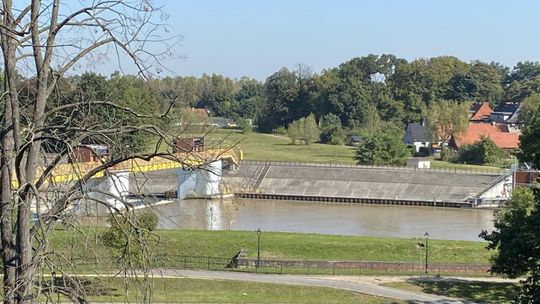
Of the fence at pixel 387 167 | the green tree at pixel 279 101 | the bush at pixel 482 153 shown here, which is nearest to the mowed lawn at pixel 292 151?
the fence at pixel 387 167

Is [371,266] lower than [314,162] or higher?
lower

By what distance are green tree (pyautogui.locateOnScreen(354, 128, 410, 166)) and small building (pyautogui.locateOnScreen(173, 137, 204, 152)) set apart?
63777 mm

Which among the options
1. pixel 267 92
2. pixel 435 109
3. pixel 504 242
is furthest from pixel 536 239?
pixel 267 92

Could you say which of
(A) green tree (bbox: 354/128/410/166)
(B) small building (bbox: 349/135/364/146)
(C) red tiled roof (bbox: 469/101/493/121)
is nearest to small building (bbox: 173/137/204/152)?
(A) green tree (bbox: 354/128/410/166)

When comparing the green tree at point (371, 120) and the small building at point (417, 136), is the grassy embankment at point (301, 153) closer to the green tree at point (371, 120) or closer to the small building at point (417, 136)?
the green tree at point (371, 120)

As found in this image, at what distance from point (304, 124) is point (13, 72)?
85.2m

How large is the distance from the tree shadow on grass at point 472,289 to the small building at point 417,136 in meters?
57.6

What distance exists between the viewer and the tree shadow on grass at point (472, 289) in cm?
2486

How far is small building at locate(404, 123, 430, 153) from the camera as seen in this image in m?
84.1

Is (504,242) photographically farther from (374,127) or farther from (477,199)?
(374,127)

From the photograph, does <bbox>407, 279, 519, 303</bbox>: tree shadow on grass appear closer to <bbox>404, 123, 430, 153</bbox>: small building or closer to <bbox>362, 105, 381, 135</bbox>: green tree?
<bbox>404, 123, 430, 153</bbox>: small building

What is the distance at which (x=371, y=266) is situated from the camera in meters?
29.7

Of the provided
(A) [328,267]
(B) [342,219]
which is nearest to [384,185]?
(B) [342,219]

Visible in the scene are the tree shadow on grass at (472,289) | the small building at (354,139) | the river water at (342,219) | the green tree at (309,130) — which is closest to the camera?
the tree shadow on grass at (472,289)
